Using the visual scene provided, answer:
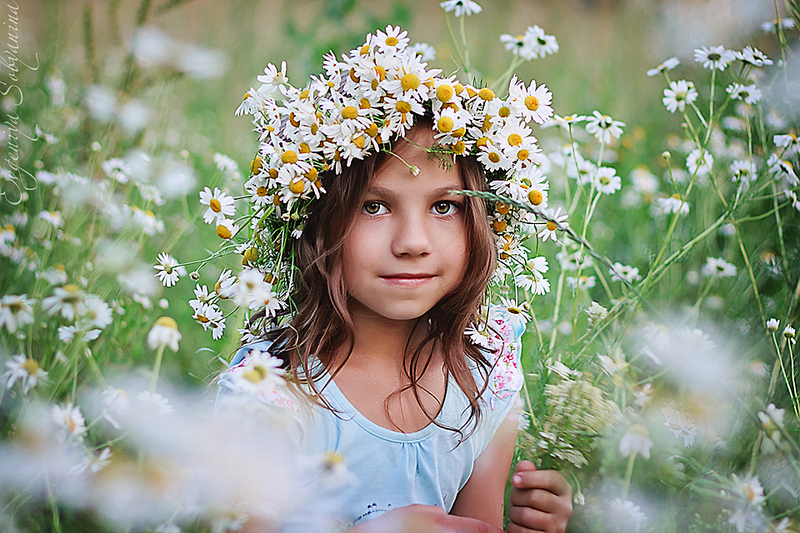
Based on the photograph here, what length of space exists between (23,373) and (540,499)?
0.50 metres

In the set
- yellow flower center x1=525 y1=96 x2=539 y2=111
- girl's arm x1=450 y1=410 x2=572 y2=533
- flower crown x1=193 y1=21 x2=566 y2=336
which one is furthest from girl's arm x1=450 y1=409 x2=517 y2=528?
yellow flower center x1=525 y1=96 x2=539 y2=111

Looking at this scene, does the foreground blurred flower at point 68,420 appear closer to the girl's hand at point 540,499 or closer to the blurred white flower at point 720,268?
the girl's hand at point 540,499

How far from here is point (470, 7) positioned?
105cm

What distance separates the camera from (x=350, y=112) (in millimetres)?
662

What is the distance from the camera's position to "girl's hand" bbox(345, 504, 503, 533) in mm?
642

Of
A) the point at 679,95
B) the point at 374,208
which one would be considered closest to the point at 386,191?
the point at 374,208

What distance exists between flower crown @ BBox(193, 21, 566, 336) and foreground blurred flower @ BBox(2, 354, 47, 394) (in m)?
0.19

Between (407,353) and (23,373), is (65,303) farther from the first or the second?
(407,353)

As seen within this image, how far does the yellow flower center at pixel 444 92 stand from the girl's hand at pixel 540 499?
1.21ft

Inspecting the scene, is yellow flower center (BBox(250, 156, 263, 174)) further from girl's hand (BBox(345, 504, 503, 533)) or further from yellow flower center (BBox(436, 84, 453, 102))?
girl's hand (BBox(345, 504, 503, 533))

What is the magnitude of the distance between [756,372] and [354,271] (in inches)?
19.6

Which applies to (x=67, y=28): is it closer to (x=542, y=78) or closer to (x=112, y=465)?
(x=112, y=465)

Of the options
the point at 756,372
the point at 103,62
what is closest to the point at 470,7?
the point at 756,372

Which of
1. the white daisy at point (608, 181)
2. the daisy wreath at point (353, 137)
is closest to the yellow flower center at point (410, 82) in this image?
the daisy wreath at point (353, 137)
